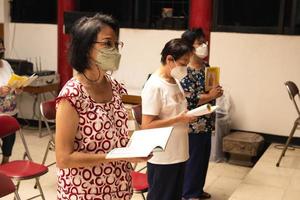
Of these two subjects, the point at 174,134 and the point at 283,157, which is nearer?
the point at 174,134

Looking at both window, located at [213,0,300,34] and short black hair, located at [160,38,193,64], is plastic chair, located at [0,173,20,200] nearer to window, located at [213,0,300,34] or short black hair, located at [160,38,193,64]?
short black hair, located at [160,38,193,64]

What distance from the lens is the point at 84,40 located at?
163cm

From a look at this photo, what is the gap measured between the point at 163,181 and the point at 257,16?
10.8 ft

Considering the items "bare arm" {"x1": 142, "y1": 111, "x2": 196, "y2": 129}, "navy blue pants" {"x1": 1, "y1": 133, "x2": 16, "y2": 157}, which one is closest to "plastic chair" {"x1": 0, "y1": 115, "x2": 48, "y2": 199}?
"bare arm" {"x1": 142, "y1": 111, "x2": 196, "y2": 129}

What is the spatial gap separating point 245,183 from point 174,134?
155 centimetres

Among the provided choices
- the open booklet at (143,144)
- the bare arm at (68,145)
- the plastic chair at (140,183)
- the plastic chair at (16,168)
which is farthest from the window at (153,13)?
the bare arm at (68,145)

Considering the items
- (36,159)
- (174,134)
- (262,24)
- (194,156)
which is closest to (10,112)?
(36,159)

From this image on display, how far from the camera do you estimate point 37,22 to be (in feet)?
21.5

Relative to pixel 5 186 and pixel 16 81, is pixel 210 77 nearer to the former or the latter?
pixel 16 81

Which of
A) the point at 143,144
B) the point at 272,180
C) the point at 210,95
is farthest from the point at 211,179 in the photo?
the point at 143,144

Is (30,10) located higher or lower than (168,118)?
higher

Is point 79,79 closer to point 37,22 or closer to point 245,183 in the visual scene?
point 245,183

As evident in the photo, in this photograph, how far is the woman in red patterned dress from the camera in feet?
5.20

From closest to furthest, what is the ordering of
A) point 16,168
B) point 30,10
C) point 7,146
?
point 16,168 < point 7,146 < point 30,10
